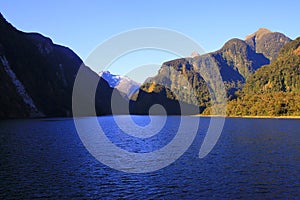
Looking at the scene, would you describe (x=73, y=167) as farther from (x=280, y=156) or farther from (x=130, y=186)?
(x=280, y=156)

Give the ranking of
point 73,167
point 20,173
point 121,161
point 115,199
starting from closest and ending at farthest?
point 115,199 → point 20,173 → point 73,167 → point 121,161

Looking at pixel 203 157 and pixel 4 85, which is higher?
pixel 4 85

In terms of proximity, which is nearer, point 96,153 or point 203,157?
point 203,157

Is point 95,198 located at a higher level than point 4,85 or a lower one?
lower

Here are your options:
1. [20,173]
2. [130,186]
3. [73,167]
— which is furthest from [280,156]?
[20,173]

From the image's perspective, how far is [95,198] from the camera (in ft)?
103

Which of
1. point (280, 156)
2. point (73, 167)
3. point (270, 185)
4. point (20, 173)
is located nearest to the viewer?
point (270, 185)

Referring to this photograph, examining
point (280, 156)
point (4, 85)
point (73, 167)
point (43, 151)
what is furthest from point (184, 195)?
point (4, 85)

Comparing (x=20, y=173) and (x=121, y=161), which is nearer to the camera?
(x=20, y=173)

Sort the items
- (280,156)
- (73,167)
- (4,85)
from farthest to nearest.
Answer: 1. (4,85)
2. (280,156)
3. (73,167)

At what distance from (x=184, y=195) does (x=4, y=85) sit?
617ft

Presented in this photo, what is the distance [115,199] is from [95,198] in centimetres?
214

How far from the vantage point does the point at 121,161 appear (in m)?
52.6

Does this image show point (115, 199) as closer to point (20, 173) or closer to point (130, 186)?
point (130, 186)
